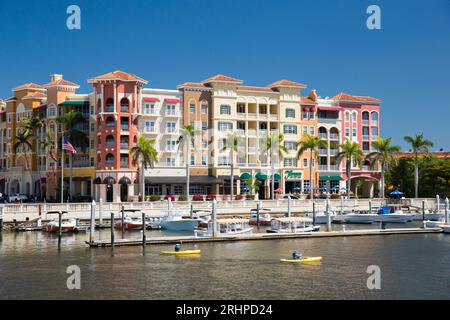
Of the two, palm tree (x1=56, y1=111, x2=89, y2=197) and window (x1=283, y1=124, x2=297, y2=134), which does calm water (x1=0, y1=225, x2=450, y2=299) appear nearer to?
palm tree (x1=56, y1=111, x2=89, y2=197)

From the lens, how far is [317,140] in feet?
349

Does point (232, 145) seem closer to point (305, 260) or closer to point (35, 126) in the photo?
point (35, 126)

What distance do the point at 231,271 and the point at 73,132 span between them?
6537 cm

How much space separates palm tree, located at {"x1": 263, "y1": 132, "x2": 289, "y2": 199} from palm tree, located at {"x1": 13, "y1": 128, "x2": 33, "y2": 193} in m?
41.6

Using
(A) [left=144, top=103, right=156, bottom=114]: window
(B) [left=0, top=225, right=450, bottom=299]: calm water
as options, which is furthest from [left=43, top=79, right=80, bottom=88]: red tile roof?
(B) [left=0, top=225, right=450, bottom=299]: calm water

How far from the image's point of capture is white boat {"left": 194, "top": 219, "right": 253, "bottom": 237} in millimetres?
Result: 61125

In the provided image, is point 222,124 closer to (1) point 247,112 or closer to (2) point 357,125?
(1) point 247,112

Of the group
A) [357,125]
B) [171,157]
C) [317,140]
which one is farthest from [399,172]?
[171,157]

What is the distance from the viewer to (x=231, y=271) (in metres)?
44.6

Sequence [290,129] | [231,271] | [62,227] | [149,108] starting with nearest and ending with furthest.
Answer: [231,271], [62,227], [149,108], [290,129]

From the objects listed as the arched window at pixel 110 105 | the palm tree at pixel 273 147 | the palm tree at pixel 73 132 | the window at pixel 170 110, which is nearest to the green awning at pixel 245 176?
the palm tree at pixel 273 147

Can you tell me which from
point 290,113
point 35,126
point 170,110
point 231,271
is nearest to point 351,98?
point 290,113

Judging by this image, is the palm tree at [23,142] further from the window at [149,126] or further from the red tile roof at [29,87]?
the window at [149,126]

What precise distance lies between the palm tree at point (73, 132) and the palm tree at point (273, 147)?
31.2 meters
